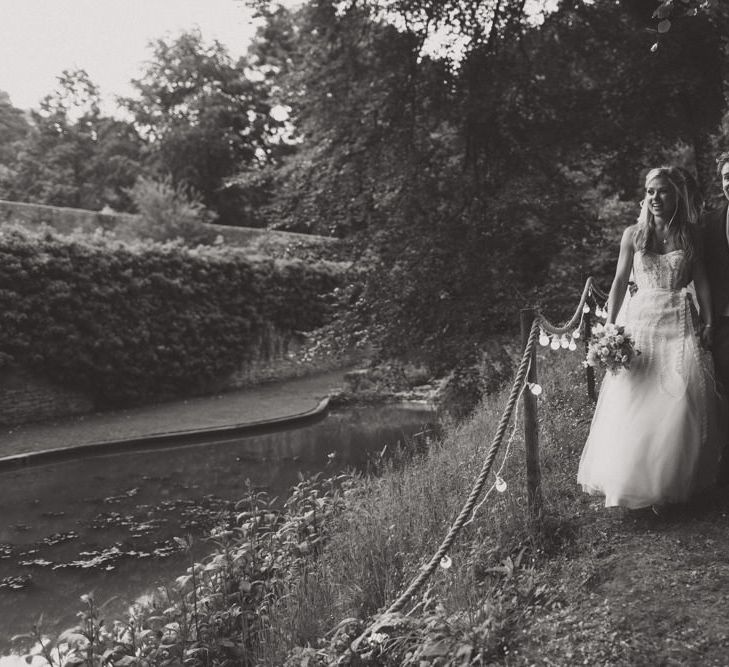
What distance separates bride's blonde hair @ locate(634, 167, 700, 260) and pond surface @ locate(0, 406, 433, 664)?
4.28 metres

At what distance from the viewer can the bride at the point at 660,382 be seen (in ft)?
11.5

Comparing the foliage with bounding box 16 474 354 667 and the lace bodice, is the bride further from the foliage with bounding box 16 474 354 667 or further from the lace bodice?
the foliage with bounding box 16 474 354 667

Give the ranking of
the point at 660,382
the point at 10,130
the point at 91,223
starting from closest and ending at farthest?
1. the point at 660,382
2. the point at 91,223
3. the point at 10,130

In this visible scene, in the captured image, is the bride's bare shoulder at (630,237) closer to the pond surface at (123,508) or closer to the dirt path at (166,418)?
the pond surface at (123,508)

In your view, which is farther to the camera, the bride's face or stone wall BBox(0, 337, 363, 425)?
stone wall BBox(0, 337, 363, 425)

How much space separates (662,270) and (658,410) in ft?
2.76

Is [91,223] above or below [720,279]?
above

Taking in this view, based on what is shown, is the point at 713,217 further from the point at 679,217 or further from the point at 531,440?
the point at 531,440

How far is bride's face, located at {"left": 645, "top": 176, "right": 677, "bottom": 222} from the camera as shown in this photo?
12.5ft

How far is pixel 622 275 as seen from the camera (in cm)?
404

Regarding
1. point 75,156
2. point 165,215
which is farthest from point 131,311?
point 75,156

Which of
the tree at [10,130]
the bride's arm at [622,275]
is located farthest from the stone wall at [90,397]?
the tree at [10,130]

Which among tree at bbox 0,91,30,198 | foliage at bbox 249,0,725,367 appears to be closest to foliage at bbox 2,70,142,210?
tree at bbox 0,91,30,198

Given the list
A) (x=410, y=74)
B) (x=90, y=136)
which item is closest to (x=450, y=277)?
(x=410, y=74)
